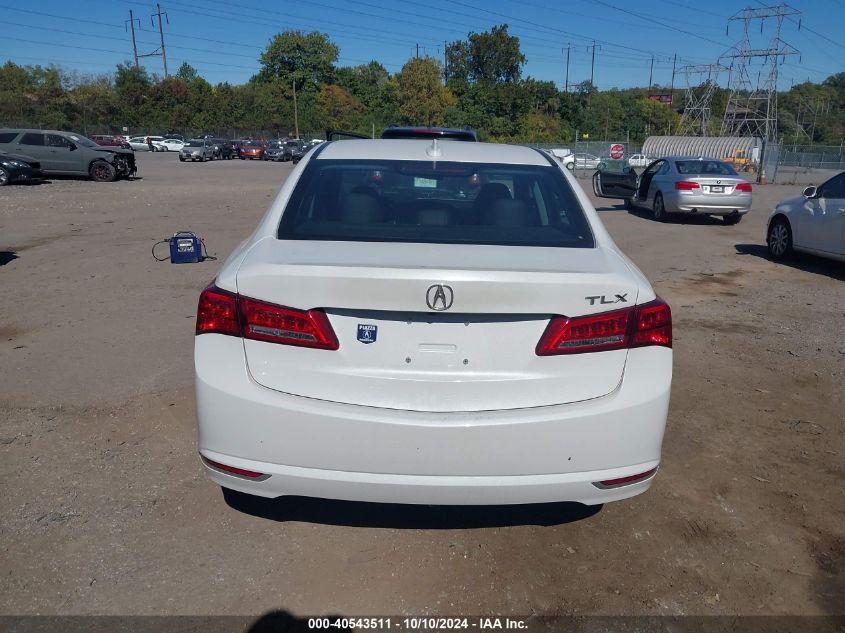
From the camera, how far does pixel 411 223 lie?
3.28 meters

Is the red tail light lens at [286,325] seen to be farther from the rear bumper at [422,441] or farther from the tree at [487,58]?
the tree at [487,58]

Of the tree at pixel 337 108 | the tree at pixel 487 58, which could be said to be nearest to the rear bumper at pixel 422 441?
the tree at pixel 337 108

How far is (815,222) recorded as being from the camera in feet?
31.9

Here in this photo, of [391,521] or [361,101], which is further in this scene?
[361,101]

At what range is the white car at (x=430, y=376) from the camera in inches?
96.9

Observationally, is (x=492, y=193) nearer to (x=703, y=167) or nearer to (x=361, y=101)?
(x=703, y=167)

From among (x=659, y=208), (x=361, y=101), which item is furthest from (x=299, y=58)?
(x=659, y=208)

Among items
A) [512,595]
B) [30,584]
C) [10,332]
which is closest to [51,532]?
[30,584]

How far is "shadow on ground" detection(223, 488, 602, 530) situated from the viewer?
3225 mm

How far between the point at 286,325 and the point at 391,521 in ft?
4.13

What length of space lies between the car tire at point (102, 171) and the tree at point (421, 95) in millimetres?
61113

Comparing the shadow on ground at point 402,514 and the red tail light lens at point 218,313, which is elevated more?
the red tail light lens at point 218,313

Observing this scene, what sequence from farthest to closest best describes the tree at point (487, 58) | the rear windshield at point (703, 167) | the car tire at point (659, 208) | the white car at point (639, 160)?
the tree at point (487, 58) < the white car at point (639, 160) < the car tire at point (659, 208) < the rear windshield at point (703, 167)

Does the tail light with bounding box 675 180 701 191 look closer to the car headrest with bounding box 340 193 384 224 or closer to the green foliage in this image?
the car headrest with bounding box 340 193 384 224
